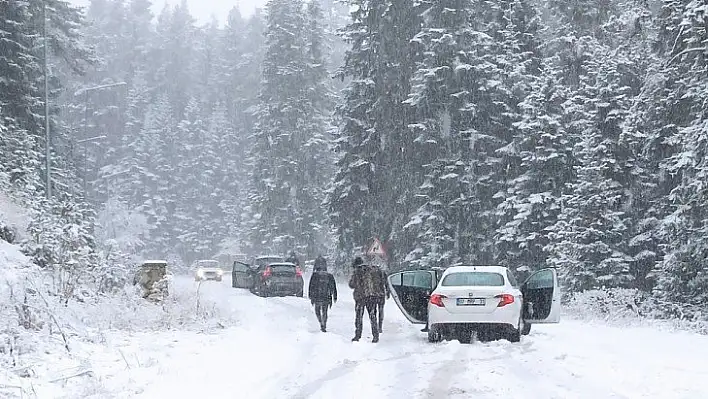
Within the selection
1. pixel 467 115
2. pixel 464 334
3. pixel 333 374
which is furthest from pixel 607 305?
pixel 333 374

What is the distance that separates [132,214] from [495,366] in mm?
74506

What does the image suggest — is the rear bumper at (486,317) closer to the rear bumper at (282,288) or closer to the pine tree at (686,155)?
the pine tree at (686,155)

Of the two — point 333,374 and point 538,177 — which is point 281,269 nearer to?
point 538,177

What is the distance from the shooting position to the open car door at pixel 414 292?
714 inches

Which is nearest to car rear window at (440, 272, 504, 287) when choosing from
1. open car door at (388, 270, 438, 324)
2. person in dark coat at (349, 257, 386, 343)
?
open car door at (388, 270, 438, 324)

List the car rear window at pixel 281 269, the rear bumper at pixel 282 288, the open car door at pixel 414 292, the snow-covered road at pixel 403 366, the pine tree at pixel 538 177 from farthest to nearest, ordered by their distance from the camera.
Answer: the car rear window at pixel 281 269 → the rear bumper at pixel 282 288 → the pine tree at pixel 538 177 → the open car door at pixel 414 292 → the snow-covered road at pixel 403 366

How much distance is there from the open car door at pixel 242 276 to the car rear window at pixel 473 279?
23.2 m

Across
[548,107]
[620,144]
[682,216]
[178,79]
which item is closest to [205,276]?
[548,107]

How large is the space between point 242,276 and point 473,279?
25093mm

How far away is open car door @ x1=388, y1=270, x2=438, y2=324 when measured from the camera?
1814 cm

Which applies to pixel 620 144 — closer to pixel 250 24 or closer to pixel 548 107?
pixel 548 107

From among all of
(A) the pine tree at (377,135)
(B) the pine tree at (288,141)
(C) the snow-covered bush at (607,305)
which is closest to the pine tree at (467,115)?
(A) the pine tree at (377,135)

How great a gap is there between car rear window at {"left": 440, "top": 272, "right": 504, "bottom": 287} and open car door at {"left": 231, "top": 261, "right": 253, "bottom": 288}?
23215mm

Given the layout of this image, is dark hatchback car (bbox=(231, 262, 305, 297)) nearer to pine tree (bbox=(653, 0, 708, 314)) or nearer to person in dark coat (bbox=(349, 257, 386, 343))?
pine tree (bbox=(653, 0, 708, 314))
